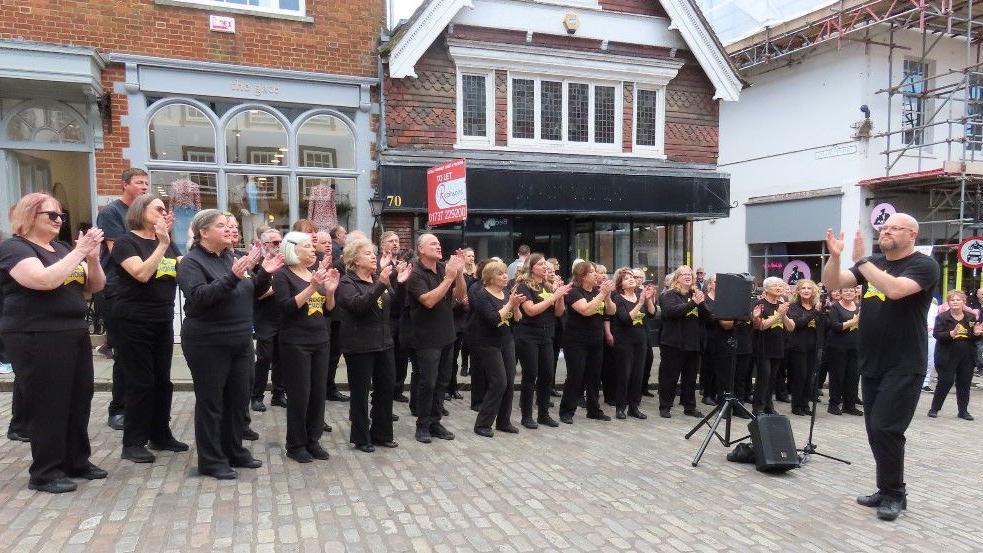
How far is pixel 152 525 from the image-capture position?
12.1 ft

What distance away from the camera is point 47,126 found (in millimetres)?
9508

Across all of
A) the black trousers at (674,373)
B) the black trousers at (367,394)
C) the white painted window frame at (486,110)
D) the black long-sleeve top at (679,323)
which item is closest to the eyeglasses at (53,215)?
the black trousers at (367,394)

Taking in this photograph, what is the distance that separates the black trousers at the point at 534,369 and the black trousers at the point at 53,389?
3.71 m

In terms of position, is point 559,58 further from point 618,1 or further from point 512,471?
point 512,471

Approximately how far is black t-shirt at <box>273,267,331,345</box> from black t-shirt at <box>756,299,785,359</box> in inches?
202

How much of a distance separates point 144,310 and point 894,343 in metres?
5.23

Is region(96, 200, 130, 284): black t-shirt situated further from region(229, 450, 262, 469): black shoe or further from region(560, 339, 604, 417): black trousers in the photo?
region(560, 339, 604, 417): black trousers

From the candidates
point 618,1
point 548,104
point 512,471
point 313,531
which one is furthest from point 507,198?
point 313,531

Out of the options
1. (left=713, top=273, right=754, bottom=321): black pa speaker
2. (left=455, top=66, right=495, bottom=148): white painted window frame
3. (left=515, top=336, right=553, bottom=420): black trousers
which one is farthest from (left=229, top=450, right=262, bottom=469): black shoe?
(left=455, top=66, right=495, bottom=148): white painted window frame

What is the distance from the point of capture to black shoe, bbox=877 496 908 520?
13.8ft

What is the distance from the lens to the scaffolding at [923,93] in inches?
566

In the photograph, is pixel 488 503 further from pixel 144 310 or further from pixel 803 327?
pixel 803 327

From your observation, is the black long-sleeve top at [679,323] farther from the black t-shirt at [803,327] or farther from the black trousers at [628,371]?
the black t-shirt at [803,327]

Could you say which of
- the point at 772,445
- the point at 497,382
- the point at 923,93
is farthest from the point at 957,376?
the point at 923,93
